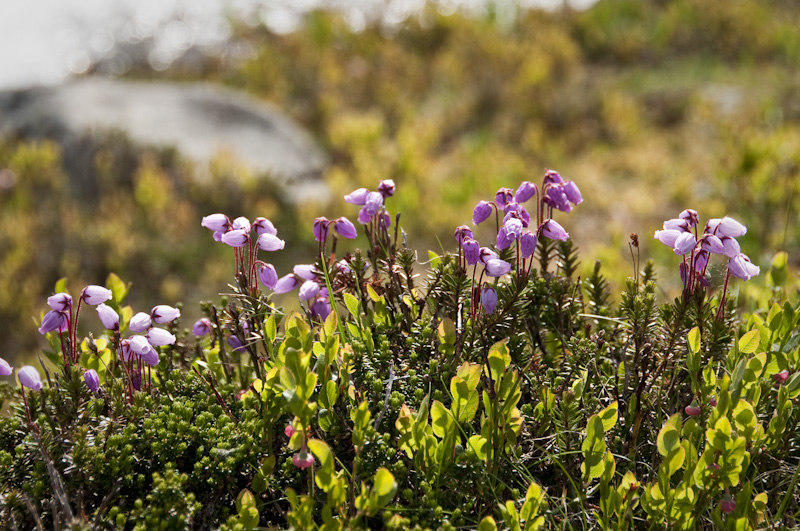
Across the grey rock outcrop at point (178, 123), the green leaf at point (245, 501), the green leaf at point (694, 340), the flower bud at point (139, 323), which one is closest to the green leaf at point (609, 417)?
the green leaf at point (694, 340)

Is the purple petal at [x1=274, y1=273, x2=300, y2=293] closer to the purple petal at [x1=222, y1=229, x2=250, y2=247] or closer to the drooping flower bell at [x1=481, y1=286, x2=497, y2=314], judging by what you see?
the purple petal at [x1=222, y1=229, x2=250, y2=247]

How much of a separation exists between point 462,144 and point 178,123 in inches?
133

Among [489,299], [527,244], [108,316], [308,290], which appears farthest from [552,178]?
[108,316]

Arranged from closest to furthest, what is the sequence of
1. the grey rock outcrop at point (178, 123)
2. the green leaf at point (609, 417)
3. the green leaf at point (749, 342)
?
the green leaf at point (609, 417), the green leaf at point (749, 342), the grey rock outcrop at point (178, 123)

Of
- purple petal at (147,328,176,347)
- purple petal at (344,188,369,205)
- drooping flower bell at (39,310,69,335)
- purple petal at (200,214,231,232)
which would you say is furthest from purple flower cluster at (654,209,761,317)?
drooping flower bell at (39,310,69,335)

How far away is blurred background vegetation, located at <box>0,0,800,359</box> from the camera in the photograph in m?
5.54

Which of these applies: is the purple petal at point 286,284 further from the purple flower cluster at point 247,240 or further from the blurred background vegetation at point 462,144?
the blurred background vegetation at point 462,144

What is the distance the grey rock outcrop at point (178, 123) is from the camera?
7016 mm

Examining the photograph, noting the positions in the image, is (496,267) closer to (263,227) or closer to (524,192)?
(524,192)

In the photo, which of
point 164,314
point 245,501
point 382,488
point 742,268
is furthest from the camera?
point 164,314

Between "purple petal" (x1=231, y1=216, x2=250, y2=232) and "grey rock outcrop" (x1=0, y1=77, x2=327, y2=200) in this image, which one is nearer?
"purple petal" (x1=231, y1=216, x2=250, y2=232)

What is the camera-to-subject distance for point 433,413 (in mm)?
1528

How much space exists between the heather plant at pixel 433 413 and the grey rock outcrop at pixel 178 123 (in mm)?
4845

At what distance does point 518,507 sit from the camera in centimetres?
165
